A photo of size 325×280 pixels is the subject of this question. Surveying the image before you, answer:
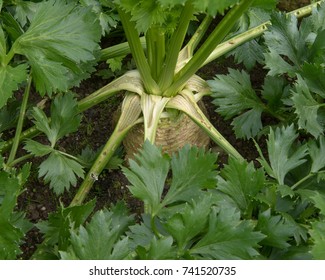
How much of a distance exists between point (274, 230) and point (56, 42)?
2.25 feet

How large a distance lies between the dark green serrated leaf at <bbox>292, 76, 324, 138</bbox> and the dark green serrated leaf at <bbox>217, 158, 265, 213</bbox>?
0.81 ft

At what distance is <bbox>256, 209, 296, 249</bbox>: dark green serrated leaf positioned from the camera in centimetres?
132

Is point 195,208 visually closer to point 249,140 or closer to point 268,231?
point 268,231

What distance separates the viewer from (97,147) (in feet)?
6.55

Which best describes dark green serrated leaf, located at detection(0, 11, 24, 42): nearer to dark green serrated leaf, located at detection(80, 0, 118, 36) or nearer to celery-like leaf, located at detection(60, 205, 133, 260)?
dark green serrated leaf, located at detection(80, 0, 118, 36)

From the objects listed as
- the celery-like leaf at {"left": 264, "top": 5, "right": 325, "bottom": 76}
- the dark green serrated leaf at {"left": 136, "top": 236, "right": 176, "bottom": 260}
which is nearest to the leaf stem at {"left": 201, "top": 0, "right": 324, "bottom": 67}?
the celery-like leaf at {"left": 264, "top": 5, "right": 325, "bottom": 76}

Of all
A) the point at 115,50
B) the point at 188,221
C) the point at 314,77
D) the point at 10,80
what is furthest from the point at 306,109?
the point at 10,80

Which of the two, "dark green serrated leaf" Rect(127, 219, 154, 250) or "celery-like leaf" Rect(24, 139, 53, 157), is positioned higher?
"celery-like leaf" Rect(24, 139, 53, 157)

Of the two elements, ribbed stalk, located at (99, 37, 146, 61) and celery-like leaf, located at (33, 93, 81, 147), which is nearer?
celery-like leaf, located at (33, 93, 81, 147)
